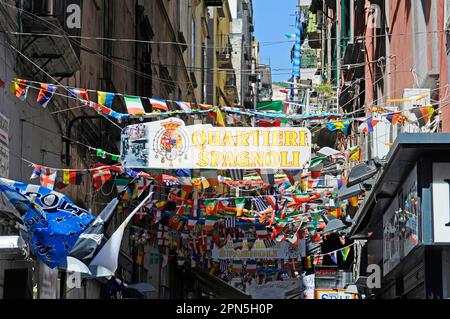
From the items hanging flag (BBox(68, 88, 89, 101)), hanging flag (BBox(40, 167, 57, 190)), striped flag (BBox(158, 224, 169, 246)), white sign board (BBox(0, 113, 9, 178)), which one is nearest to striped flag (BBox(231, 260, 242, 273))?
striped flag (BBox(158, 224, 169, 246))

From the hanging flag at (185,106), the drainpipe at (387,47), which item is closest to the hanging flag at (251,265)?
the drainpipe at (387,47)

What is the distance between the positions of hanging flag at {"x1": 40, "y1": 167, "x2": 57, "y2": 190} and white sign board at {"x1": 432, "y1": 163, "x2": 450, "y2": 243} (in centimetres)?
589

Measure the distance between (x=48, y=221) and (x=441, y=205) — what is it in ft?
15.1

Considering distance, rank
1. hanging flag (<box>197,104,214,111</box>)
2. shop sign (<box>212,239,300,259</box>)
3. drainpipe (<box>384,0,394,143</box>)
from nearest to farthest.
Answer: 1. hanging flag (<box>197,104,214,111</box>)
2. drainpipe (<box>384,0,394,143</box>)
3. shop sign (<box>212,239,300,259</box>)

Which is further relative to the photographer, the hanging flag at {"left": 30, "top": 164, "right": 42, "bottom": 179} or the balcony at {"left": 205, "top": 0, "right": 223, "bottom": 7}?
the balcony at {"left": 205, "top": 0, "right": 223, "bottom": 7}

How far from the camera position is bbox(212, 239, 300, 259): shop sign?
29281 millimetres

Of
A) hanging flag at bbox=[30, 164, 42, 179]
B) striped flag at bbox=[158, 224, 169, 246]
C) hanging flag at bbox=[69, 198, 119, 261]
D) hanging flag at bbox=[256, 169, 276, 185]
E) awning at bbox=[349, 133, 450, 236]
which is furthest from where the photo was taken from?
striped flag at bbox=[158, 224, 169, 246]

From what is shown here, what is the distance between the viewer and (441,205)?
37.6 feet

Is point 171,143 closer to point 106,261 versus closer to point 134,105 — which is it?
point 134,105

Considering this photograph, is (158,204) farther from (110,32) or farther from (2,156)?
(2,156)

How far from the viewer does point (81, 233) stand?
40.6 ft

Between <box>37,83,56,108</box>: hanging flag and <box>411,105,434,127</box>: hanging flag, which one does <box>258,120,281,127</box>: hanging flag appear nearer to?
<box>411,105,434,127</box>: hanging flag

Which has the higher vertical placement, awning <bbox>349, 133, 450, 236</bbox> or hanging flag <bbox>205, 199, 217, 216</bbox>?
hanging flag <bbox>205, 199, 217, 216</bbox>

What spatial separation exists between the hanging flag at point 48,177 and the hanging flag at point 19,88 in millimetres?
1666
